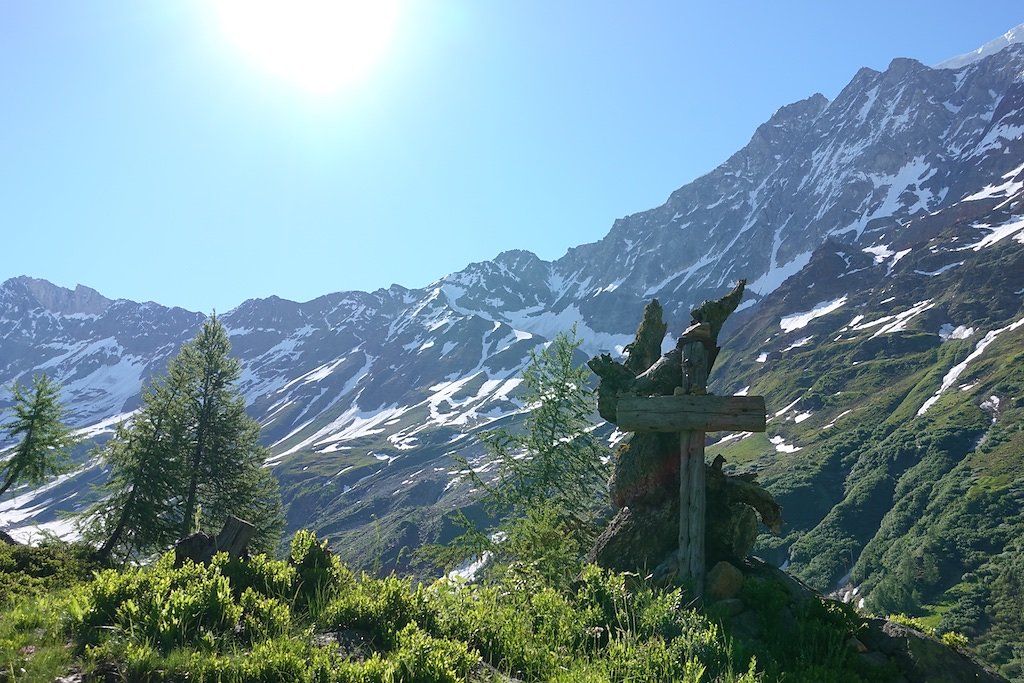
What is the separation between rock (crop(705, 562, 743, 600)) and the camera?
10250mm

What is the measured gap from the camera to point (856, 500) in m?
105

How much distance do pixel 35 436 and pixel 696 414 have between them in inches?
1338

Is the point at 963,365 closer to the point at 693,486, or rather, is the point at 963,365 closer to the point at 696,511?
the point at 693,486

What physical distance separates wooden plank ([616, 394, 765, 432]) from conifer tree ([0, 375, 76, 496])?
32.4 metres

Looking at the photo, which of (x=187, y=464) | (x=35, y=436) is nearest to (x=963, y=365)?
(x=187, y=464)

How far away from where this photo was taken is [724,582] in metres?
10.3

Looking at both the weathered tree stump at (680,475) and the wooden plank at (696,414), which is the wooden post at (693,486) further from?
the wooden plank at (696,414)

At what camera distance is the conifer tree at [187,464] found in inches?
1036

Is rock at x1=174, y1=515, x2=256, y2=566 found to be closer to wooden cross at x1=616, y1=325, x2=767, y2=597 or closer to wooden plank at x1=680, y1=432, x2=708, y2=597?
wooden cross at x1=616, y1=325, x2=767, y2=597

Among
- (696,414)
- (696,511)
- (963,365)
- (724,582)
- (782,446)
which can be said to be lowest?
(782,446)

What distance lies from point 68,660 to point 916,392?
16352 centimetres

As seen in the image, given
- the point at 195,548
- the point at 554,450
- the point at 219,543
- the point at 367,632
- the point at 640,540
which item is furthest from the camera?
the point at 554,450

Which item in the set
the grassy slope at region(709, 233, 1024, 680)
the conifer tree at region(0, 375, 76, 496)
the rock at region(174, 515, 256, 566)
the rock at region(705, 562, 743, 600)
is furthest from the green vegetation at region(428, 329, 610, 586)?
the grassy slope at region(709, 233, 1024, 680)

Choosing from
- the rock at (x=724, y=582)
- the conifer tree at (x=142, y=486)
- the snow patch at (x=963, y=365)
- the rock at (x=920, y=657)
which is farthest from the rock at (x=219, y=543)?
the snow patch at (x=963, y=365)
